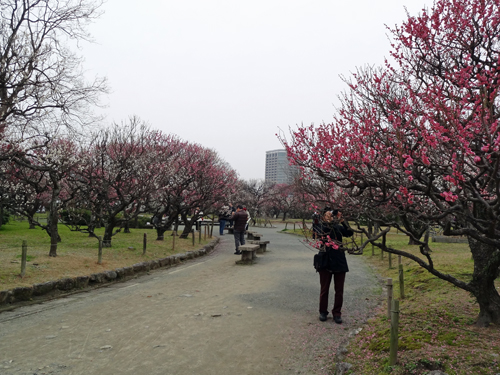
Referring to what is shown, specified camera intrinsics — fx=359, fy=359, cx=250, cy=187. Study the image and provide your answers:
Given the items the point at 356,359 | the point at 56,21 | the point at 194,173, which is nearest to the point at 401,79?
the point at 356,359

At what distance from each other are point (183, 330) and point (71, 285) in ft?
16.2

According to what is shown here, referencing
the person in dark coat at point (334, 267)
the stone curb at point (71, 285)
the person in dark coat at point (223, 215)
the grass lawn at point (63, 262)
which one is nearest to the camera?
the person in dark coat at point (334, 267)

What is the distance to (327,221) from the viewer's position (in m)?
6.29

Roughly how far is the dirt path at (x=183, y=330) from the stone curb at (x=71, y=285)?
0.51 m

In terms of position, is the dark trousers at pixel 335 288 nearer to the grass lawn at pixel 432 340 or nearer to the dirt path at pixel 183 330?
the dirt path at pixel 183 330

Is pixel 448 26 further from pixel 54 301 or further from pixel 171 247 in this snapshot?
pixel 171 247

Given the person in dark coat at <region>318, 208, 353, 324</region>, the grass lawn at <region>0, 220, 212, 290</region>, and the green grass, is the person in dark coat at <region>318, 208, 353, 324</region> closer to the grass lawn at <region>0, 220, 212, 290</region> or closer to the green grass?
the green grass

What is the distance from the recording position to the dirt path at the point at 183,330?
4668mm

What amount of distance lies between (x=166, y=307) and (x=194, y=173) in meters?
15.0

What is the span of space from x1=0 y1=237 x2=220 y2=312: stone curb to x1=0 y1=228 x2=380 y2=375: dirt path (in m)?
0.51

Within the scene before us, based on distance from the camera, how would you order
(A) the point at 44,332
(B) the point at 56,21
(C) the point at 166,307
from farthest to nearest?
1. (B) the point at 56,21
2. (C) the point at 166,307
3. (A) the point at 44,332

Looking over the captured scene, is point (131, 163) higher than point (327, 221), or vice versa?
point (131, 163)

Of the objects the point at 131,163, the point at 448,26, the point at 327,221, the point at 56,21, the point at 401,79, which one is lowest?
the point at 327,221

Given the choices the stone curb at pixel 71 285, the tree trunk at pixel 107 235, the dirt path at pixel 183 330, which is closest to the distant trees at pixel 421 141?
the dirt path at pixel 183 330
